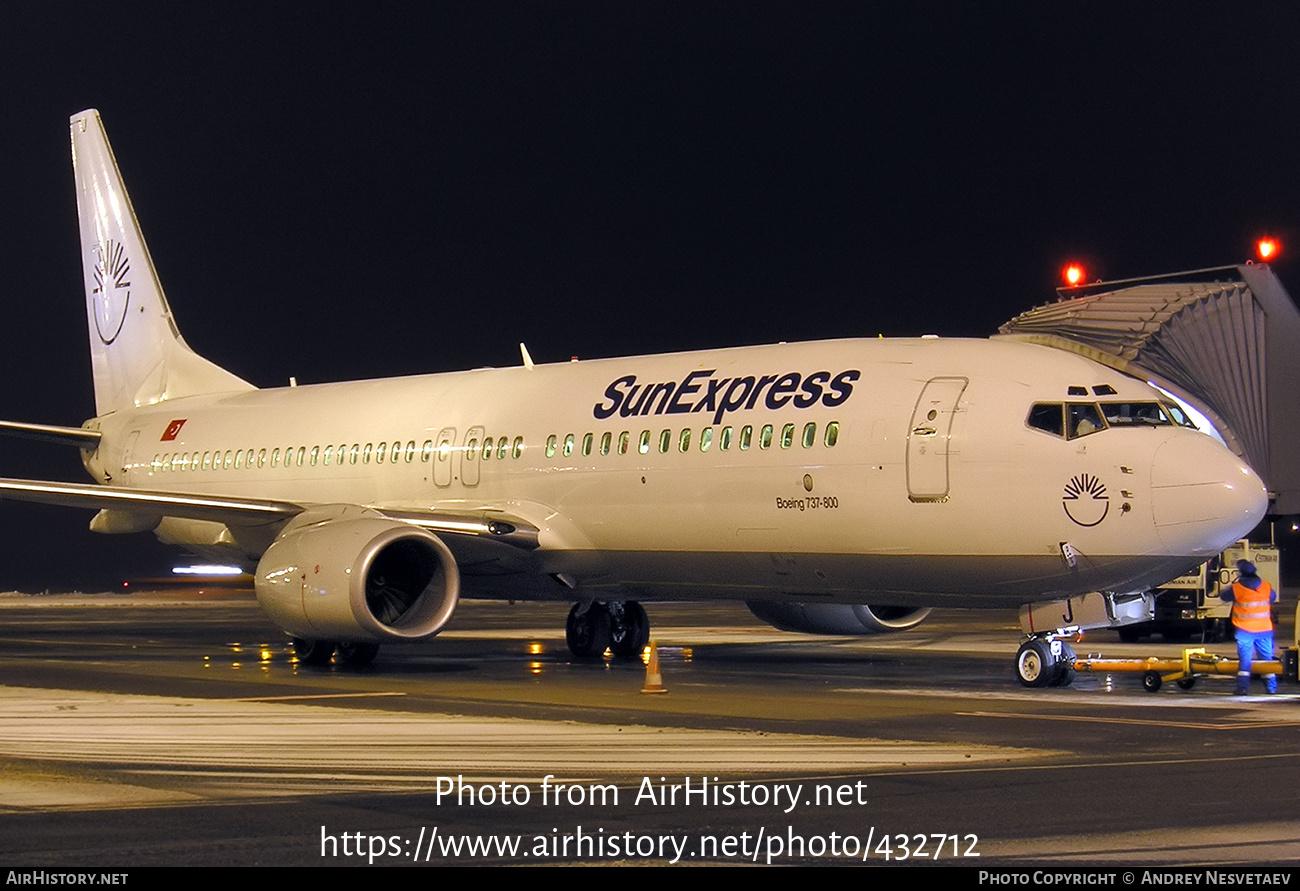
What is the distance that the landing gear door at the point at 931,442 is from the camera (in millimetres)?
16594

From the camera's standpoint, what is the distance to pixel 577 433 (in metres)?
20.2

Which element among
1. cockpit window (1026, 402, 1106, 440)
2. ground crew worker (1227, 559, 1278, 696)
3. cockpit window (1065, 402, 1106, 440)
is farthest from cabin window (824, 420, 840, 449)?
ground crew worker (1227, 559, 1278, 696)

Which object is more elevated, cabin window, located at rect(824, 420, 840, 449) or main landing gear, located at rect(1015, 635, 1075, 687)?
cabin window, located at rect(824, 420, 840, 449)

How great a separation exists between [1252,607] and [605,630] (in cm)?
876

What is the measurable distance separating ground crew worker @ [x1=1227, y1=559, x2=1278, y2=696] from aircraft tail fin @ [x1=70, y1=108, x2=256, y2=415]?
17205 mm

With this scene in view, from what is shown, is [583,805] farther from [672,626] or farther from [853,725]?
[672,626]

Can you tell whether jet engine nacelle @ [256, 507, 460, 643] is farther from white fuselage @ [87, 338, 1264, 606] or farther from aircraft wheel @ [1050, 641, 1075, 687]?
aircraft wheel @ [1050, 641, 1075, 687]

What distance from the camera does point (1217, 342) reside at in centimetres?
3306

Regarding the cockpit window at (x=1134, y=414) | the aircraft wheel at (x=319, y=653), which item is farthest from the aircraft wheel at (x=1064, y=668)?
the aircraft wheel at (x=319, y=653)

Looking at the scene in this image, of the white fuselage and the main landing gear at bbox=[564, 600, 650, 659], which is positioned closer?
the white fuselage

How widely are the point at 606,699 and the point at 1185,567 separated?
18.0 ft

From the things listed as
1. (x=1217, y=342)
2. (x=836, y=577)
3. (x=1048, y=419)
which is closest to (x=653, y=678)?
(x=836, y=577)

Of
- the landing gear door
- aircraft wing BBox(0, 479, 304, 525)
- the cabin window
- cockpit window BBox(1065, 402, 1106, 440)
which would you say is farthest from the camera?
aircraft wing BBox(0, 479, 304, 525)

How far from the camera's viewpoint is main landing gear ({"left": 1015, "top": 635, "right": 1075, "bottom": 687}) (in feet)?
53.7
